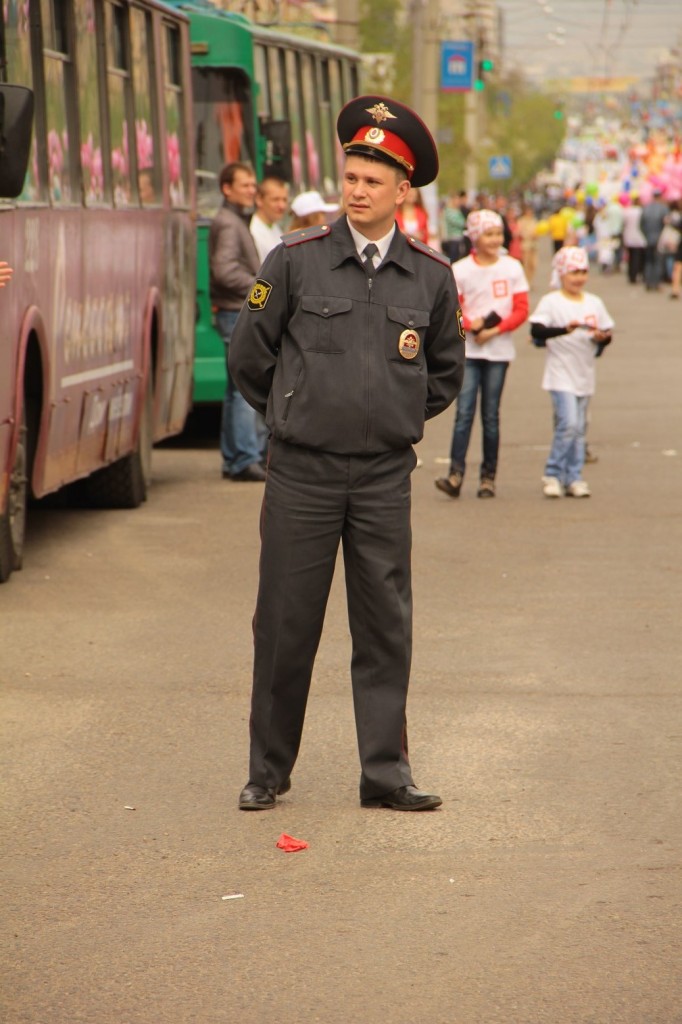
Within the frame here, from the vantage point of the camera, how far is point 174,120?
1366cm

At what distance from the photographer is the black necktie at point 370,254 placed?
18.2ft

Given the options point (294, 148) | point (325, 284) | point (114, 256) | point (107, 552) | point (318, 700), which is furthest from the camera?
point (294, 148)

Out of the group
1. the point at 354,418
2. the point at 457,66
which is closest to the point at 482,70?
the point at 457,66

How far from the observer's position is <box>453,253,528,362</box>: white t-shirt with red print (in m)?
12.5

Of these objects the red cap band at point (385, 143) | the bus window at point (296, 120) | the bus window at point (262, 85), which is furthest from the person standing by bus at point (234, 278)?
the red cap band at point (385, 143)

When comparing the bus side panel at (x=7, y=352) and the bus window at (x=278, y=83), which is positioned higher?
the bus window at (x=278, y=83)

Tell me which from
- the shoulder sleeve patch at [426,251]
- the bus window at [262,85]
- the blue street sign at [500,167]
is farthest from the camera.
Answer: the blue street sign at [500,167]

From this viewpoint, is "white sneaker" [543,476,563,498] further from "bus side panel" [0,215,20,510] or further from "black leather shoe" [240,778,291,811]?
"black leather shoe" [240,778,291,811]

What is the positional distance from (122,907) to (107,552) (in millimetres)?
5640

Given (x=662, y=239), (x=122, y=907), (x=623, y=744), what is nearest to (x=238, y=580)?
(x=623, y=744)

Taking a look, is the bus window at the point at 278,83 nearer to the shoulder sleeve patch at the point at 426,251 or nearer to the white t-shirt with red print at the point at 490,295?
the white t-shirt with red print at the point at 490,295

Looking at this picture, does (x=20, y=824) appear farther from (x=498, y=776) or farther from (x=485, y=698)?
(x=485, y=698)

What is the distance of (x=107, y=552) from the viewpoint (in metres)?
10.4

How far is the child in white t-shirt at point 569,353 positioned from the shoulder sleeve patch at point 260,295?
23.3 feet
